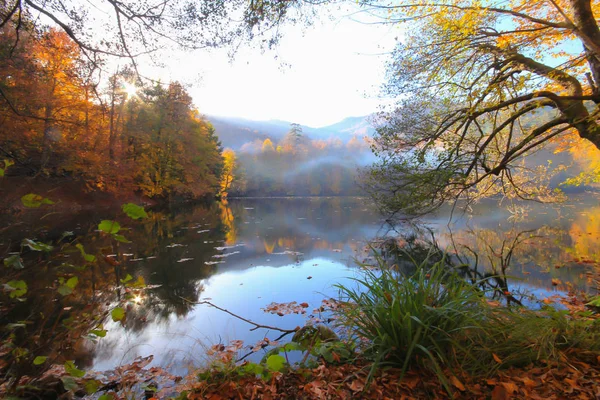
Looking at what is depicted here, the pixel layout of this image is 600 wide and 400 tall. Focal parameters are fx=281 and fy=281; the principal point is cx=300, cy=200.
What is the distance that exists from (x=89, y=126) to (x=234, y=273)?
5.50 m

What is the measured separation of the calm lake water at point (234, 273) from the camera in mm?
4113

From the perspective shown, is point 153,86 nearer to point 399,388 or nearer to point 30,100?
point 399,388

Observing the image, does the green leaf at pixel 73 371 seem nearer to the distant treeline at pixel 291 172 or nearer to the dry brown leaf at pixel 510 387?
the dry brown leaf at pixel 510 387

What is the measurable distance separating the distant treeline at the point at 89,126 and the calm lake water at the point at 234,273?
2.47 metres

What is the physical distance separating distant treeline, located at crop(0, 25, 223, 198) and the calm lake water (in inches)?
97.4

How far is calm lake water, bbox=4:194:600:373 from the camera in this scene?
4.11 metres

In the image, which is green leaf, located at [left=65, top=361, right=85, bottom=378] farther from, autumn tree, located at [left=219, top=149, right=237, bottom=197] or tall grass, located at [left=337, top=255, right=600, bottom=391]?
autumn tree, located at [left=219, top=149, right=237, bottom=197]

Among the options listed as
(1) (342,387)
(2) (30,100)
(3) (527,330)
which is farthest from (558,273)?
(2) (30,100)

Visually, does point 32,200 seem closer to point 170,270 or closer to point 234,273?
point 234,273

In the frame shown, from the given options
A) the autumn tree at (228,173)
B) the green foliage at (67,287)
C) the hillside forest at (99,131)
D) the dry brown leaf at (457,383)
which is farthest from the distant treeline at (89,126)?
the autumn tree at (228,173)

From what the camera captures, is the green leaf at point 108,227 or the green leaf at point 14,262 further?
the green leaf at point 108,227

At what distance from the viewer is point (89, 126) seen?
7.50 metres

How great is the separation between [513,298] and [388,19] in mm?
5597

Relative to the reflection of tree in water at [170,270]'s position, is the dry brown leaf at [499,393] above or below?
above
